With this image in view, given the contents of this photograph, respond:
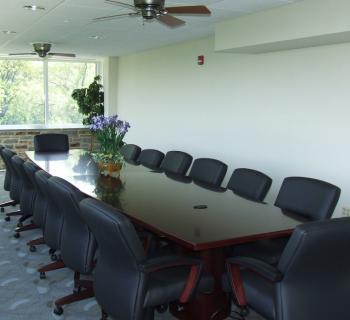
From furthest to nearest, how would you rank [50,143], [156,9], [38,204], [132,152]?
[50,143]
[132,152]
[38,204]
[156,9]

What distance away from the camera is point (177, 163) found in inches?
194

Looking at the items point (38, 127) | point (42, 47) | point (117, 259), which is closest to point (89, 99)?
point (38, 127)

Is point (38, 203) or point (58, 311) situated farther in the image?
point (38, 203)

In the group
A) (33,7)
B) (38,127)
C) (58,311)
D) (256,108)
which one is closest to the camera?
(58,311)

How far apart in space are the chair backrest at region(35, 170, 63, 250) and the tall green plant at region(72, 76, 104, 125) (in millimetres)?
5872

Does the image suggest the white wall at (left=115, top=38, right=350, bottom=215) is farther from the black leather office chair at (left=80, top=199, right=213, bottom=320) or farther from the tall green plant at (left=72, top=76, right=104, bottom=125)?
the black leather office chair at (left=80, top=199, right=213, bottom=320)

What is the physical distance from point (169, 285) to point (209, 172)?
2.07 metres

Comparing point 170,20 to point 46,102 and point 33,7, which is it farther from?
point 46,102

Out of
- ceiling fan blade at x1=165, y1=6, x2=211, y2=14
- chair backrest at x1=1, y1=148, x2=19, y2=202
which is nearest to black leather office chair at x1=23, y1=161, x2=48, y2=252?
chair backrest at x1=1, y1=148, x2=19, y2=202

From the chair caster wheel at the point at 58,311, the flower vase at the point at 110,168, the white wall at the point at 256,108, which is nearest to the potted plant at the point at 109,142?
the flower vase at the point at 110,168

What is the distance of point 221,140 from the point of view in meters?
5.90

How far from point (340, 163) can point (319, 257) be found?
87.8 inches

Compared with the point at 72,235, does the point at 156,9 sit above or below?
above

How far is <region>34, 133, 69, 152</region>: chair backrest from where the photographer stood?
21.3 ft
